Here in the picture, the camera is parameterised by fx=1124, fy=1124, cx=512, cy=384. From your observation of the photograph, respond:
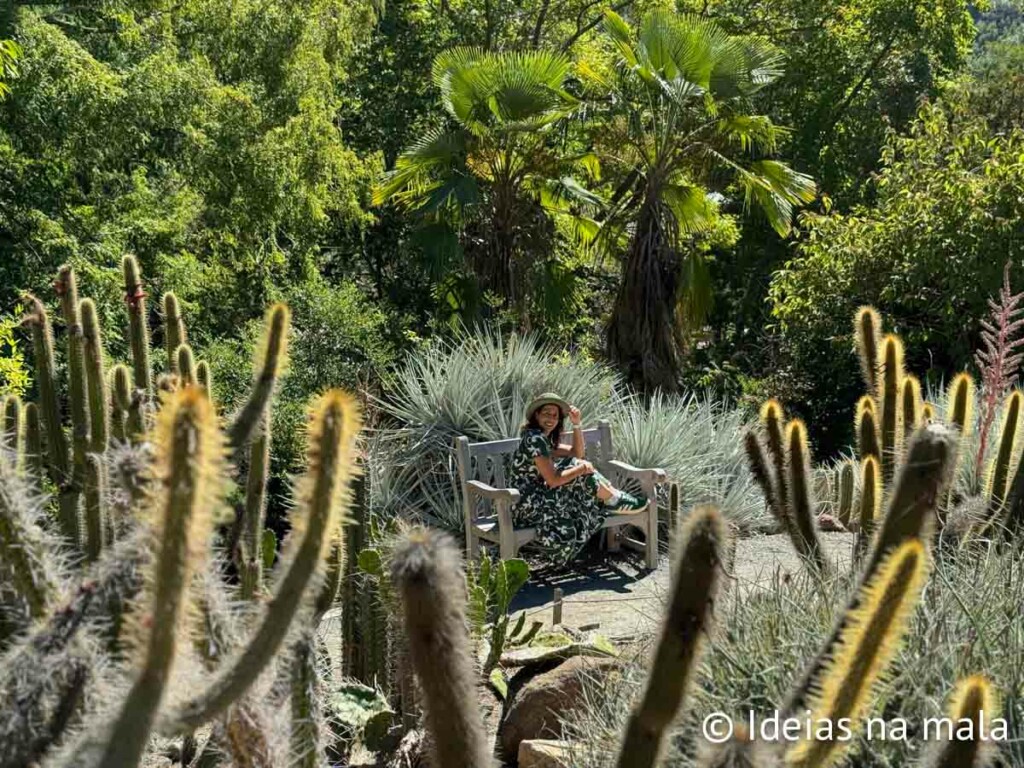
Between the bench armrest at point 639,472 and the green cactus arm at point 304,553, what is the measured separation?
19.8 ft

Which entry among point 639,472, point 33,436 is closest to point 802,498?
point 33,436

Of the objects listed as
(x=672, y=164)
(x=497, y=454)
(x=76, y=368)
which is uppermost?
(x=672, y=164)

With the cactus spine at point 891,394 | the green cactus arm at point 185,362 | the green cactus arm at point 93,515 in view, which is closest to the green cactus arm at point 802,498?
the cactus spine at point 891,394

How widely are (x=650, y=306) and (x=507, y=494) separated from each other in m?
6.40

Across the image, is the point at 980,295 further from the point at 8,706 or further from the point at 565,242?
the point at 8,706

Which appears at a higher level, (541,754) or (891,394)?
(891,394)

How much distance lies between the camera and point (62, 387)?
27.0 ft

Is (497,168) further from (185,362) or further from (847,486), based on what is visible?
(185,362)

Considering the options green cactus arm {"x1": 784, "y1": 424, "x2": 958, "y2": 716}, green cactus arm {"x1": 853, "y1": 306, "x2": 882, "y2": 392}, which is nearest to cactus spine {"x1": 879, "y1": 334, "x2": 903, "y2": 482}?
green cactus arm {"x1": 853, "y1": 306, "x2": 882, "y2": 392}

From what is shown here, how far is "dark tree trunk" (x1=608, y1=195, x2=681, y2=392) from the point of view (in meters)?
13.1

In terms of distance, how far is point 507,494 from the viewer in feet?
23.9

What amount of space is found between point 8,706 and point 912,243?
12.5 meters

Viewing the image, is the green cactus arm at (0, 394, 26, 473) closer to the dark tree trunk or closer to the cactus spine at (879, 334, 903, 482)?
the cactus spine at (879, 334, 903, 482)

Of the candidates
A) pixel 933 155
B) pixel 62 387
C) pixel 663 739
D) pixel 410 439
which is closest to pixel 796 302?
pixel 933 155
